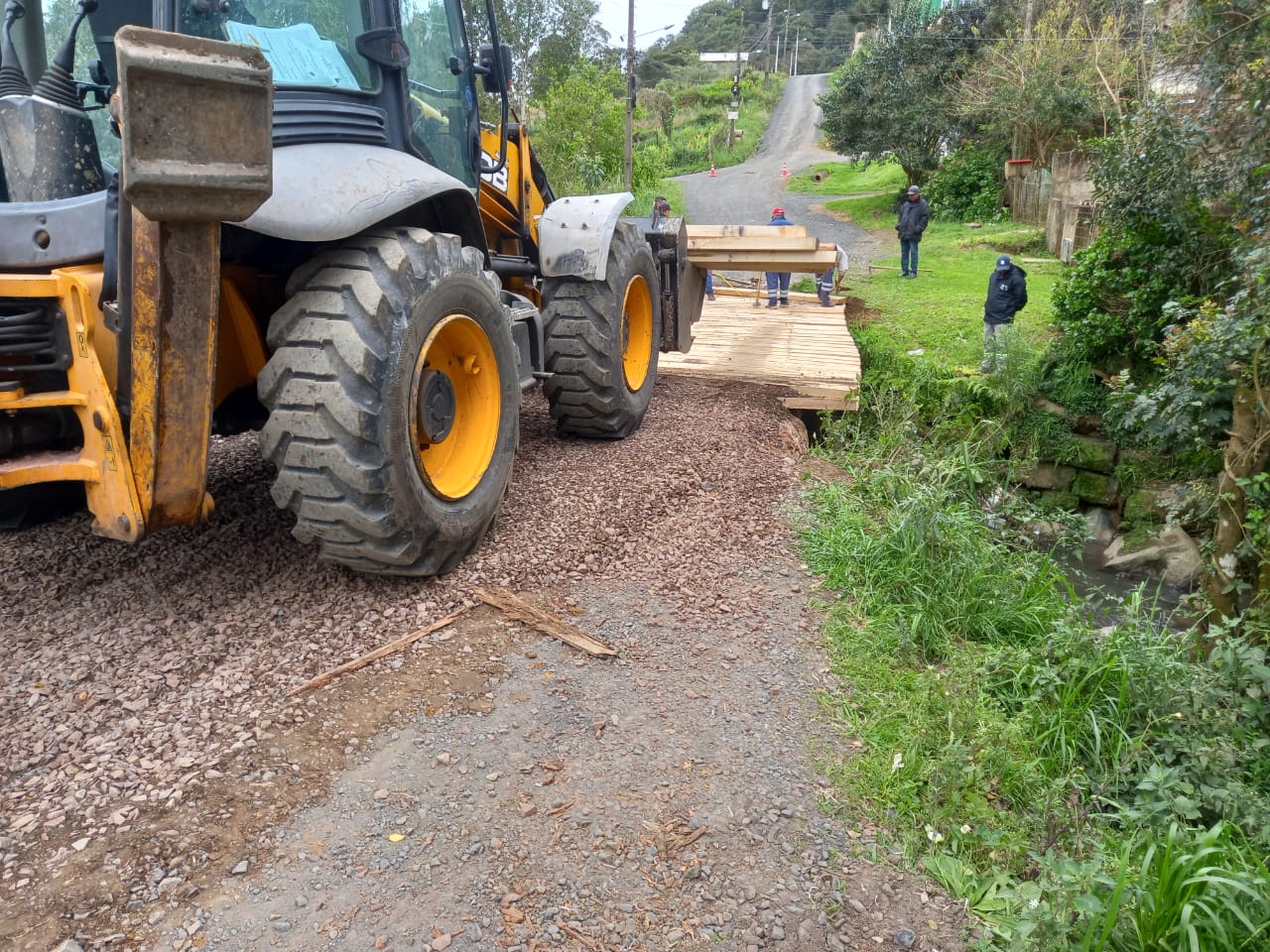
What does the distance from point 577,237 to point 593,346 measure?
24.8 inches

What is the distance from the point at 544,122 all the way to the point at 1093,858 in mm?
22466

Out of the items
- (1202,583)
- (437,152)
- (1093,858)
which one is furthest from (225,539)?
(1202,583)

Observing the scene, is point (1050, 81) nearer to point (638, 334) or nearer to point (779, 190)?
point (779, 190)

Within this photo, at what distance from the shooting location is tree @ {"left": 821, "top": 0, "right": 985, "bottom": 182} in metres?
23.7

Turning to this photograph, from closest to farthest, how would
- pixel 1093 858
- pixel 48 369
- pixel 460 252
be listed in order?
pixel 1093 858, pixel 48 369, pixel 460 252

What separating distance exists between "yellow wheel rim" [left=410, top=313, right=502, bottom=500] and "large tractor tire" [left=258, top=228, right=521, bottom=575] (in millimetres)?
12

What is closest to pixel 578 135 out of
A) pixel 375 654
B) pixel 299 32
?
pixel 299 32

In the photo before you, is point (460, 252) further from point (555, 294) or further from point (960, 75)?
point (960, 75)

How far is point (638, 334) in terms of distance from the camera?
622 cm

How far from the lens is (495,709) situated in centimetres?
287

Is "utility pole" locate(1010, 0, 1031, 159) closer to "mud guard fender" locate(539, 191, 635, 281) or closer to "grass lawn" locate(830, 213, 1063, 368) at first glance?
"grass lawn" locate(830, 213, 1063, 368)

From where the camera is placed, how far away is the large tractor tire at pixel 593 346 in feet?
16.7

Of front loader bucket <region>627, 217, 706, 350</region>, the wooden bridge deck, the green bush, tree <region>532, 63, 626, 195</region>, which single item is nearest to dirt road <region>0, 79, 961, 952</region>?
front loader bucket <region>627, 217, 706, 350</region>

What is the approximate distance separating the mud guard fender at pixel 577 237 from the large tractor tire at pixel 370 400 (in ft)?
4.78
